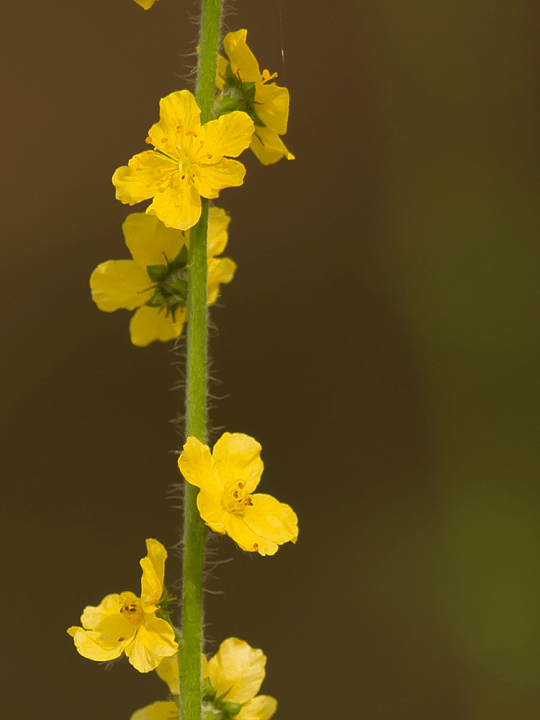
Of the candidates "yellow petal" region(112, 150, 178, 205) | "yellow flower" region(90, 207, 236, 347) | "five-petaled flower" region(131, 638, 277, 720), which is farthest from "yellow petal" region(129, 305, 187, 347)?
"five-petaled flower" region(131, 638, 277, 720)

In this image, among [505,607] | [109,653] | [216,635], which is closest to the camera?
[109,653]

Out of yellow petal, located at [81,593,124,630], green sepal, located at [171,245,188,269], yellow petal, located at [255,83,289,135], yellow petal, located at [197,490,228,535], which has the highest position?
yellow petal, located at [255,83,289,135]

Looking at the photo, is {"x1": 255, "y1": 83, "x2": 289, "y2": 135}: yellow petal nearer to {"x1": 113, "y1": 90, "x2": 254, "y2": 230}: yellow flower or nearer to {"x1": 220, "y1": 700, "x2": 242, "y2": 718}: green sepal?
{"x1": 113, "y1": 90, "x2": 254, "y2": 230}: yellow flower

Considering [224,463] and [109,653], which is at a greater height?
[224,463]

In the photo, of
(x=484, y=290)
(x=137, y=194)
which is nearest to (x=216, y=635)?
(x=484, y=290)

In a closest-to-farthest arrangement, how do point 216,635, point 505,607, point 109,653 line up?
point 109,653 → point 216,635 → point 505,607

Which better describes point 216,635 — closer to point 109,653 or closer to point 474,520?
point 474,520
